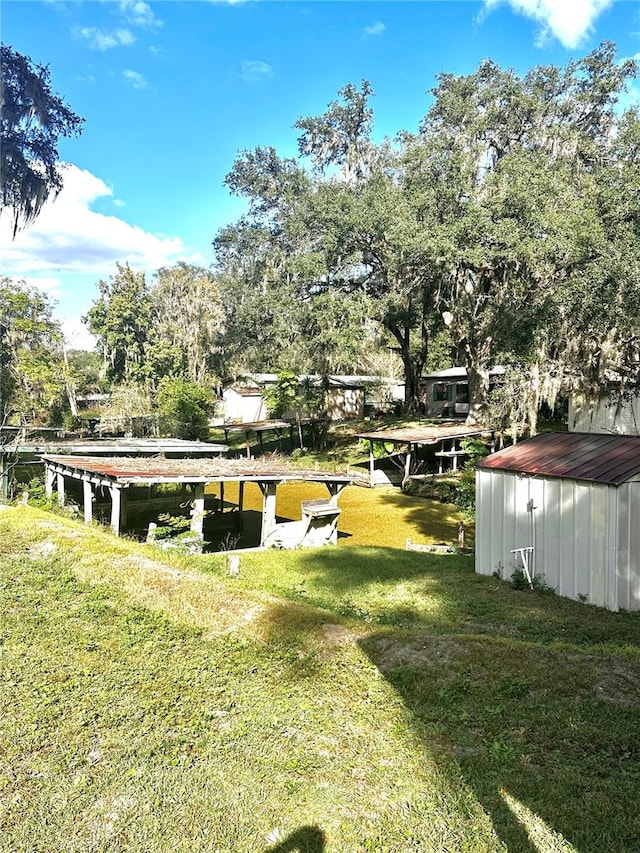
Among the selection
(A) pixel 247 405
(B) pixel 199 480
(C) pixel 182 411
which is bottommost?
(B) pixel 199 480

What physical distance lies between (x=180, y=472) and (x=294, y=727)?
350 inches

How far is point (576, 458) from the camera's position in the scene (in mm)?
10289

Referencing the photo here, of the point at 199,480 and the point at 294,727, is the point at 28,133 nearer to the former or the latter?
the point at 199,480

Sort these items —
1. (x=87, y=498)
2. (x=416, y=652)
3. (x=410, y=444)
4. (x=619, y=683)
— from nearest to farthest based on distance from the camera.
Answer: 1. (x=619, y=683)
2. (x=416, y=652)
3. (x=87, y=498)
4. (x=410, y=444)

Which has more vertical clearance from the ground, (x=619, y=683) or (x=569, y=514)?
(x=569, y=514)

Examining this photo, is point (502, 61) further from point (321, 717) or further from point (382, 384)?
point (321, 717)

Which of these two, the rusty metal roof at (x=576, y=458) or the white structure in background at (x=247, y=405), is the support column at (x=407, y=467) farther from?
the white structure in background at (x=247, y=405)

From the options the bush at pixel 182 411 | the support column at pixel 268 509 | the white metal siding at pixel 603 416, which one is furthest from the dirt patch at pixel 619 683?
the bush at pixel 182 411

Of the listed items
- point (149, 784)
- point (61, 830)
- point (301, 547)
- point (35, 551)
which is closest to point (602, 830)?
point (149, 784)

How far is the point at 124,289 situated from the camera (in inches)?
1587

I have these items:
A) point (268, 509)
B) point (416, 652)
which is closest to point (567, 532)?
point (416, 652)

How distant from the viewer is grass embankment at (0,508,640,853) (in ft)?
12.0

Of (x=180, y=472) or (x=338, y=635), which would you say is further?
(x=180, y=472)

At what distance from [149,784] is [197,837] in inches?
25.9
